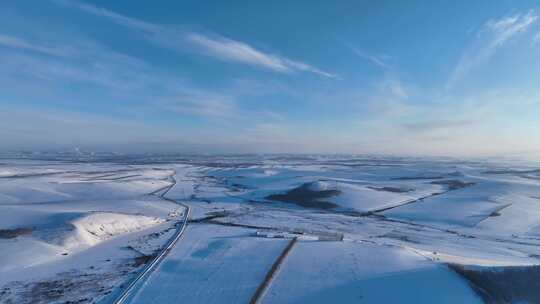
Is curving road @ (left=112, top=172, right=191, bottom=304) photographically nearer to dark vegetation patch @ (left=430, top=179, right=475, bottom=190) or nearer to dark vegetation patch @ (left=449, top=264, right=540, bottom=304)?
dark vegetation patch @ (left=449, top=264, right=540, bottom=304)

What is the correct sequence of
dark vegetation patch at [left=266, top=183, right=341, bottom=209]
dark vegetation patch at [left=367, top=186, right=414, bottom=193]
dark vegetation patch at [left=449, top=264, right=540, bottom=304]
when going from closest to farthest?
dark vegetation patch at [left=449, top=264, right=540, bottom=304] → dark vegetation patch at [left=266, top=183, right=341, bottom=209] → dark vegetation patch at [left=367, top=186, right=414, bottom=193]

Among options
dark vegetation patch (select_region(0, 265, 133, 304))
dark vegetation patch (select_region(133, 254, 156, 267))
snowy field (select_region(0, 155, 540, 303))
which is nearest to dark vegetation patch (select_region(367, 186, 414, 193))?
snowy field (select_region(0, 155, 540, 303))

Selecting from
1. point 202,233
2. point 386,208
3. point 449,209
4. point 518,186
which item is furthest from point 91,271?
point 518,186

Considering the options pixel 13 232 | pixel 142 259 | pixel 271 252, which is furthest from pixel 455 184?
pixel 13 232

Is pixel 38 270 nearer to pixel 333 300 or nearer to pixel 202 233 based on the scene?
pixel 202 233

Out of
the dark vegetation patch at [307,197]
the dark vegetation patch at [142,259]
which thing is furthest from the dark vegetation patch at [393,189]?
the dark vegetation patch at [142,259]

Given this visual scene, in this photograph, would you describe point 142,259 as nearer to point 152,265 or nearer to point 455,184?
point 152,265
